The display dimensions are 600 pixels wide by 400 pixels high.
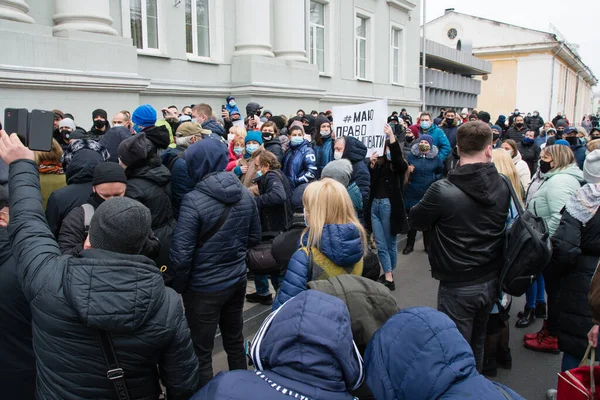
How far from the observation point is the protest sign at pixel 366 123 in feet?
20.2

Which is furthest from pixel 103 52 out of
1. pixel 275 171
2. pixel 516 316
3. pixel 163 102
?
pixel 516 316

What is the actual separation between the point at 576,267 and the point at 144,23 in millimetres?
10386

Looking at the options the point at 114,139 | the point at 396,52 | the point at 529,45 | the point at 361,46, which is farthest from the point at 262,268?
the point at 529,45

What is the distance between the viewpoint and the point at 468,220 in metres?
3.25

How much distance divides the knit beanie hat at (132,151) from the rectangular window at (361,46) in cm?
1653

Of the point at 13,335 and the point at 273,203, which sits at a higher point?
the point at 273,203

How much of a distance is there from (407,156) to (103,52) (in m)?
5.90

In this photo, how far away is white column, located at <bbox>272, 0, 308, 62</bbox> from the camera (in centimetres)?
1385

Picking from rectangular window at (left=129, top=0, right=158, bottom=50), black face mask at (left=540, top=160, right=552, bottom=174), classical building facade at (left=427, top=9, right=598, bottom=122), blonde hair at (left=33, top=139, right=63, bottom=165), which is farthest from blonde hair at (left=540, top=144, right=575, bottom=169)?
classical building facade at (left=427, top=9, right=598, bottom=122)

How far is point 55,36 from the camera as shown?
8.82 meters

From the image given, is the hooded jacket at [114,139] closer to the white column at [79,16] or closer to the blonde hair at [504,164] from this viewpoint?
the blonde hair at [504,164]

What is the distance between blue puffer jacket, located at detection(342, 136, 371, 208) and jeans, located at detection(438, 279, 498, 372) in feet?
8.70

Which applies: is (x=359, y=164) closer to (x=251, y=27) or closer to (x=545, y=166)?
(x=545, y=166)

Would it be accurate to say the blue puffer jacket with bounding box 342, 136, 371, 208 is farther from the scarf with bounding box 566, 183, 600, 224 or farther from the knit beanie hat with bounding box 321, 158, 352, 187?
the scarf with bounding box 566, 183, 600, 224
